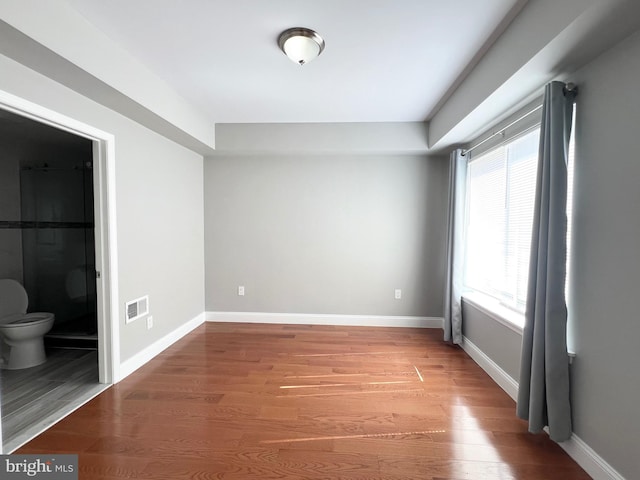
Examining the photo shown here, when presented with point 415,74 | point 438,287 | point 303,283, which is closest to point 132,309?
point 303,283

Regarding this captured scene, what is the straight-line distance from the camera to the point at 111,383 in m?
2.43

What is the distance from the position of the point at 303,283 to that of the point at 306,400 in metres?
1.84

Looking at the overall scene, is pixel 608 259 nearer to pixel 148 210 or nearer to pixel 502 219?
pixel 502 219

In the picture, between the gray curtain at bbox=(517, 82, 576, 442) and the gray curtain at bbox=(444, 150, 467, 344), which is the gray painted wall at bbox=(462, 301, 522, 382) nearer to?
the gray curtain at bbox=(444, 150, 467, 344)

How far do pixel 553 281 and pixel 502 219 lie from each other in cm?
108

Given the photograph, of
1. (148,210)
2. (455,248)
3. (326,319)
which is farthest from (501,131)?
(148,210)

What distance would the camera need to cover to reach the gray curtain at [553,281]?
1.70m

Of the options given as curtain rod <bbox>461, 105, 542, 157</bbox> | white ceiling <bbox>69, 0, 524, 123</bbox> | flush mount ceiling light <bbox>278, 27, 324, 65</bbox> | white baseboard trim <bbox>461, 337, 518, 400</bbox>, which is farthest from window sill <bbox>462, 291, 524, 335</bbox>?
flush mount ceiling light <bbox>278, 27, 324, 65</bbox>

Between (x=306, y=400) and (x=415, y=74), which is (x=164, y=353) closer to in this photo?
(x=306, y=400)

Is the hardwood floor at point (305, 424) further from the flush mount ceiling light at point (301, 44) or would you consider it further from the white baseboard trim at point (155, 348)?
the flush mount ceiling light at point (301, 44)

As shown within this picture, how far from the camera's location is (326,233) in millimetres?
3906

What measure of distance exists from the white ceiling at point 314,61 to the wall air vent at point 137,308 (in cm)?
200

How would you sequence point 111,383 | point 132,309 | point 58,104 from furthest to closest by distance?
point 132,309 < point 111,383 < point 58,104

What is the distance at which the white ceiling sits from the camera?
1648 mm
